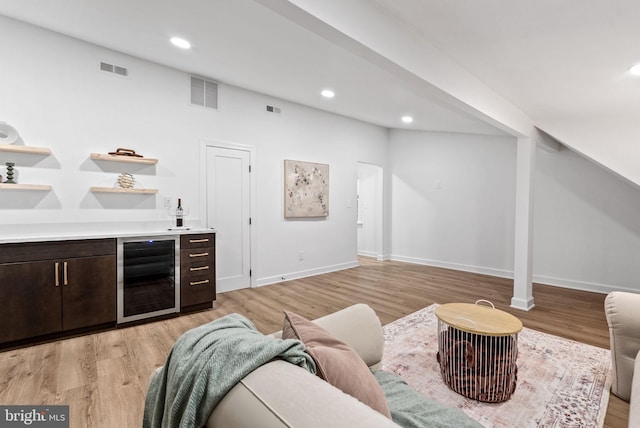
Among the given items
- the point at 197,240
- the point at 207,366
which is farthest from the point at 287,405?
the point at 197,240

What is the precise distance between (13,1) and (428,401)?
4158mm

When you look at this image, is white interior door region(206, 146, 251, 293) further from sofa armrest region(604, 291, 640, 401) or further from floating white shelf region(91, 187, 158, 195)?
sofa armrest region(604, 291, 640, 401)

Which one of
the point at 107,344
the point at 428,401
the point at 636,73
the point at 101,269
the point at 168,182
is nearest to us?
the point at 428,401

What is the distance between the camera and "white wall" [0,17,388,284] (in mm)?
3006

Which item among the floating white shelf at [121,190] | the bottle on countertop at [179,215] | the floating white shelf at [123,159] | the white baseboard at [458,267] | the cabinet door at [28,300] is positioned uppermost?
the floating white shelf at [123,159]

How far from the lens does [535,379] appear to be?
89.0 inches

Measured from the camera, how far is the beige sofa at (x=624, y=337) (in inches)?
75.6

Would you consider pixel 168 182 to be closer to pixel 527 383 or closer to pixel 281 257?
pixel 281 257

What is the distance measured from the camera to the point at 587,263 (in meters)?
4.68

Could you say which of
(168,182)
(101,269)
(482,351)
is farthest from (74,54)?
(482,351)

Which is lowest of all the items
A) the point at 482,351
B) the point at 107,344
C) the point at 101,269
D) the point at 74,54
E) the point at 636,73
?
the point at 107,344

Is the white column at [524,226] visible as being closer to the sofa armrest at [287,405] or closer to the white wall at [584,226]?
the white wall at [584,226]

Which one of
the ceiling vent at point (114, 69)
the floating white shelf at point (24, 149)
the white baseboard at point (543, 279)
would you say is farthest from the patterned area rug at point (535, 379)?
the ceiling vent at point (114, 69)

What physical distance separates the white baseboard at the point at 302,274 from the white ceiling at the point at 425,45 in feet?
9.18
